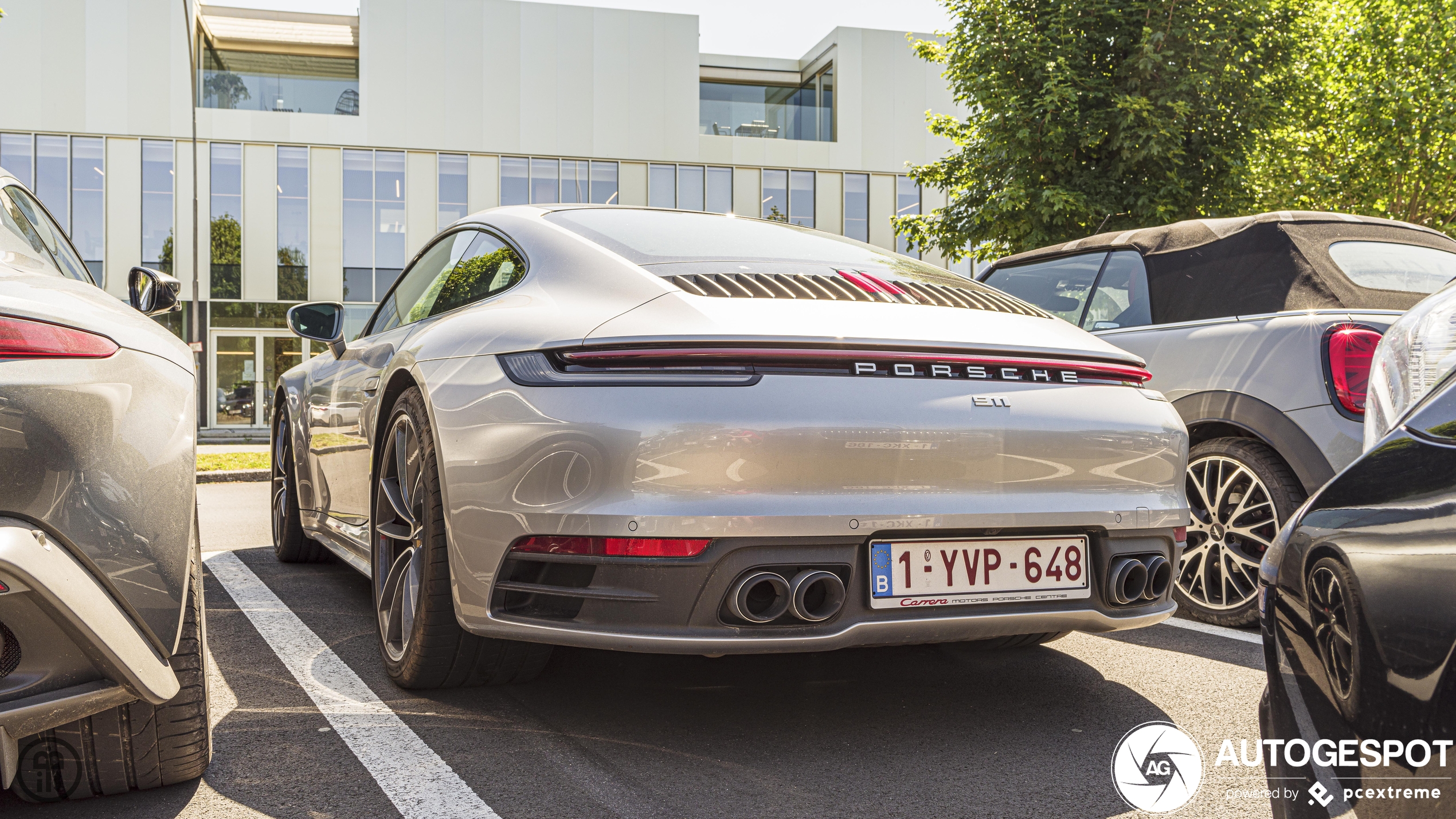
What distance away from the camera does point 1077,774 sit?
2584mm

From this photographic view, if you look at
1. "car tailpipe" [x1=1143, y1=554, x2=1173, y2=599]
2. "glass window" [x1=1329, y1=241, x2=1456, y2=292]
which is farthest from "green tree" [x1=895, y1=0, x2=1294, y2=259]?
"car tailpipe" [x1=1143, y1=554, x2=1173, y2=599]

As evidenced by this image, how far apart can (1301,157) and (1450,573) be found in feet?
80.8

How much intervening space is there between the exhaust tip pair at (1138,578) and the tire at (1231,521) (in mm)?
1433

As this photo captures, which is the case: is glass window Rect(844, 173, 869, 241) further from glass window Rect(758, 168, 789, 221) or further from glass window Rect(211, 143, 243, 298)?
glass window Rect(211, 143, 243, 298)

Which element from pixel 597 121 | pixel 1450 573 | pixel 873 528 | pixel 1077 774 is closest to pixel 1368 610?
pixel 1450 573

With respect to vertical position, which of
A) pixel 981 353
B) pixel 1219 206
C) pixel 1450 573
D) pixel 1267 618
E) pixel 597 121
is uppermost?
pixel 597 121

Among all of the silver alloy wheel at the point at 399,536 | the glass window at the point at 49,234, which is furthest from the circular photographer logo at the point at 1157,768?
the glass window at the point at 49,234

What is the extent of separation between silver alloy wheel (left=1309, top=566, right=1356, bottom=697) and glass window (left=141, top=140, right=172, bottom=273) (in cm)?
2939

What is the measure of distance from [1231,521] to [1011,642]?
1114mm

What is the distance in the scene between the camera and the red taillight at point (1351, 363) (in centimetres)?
391

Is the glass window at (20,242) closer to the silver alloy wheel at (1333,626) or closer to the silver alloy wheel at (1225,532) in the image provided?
the silver alloy wheel at (1333,626)

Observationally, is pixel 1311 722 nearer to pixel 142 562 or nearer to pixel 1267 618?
pixel 1267 618

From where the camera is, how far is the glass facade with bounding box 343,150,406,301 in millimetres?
28328

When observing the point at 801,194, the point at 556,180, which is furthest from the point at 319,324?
the point at 801,194
